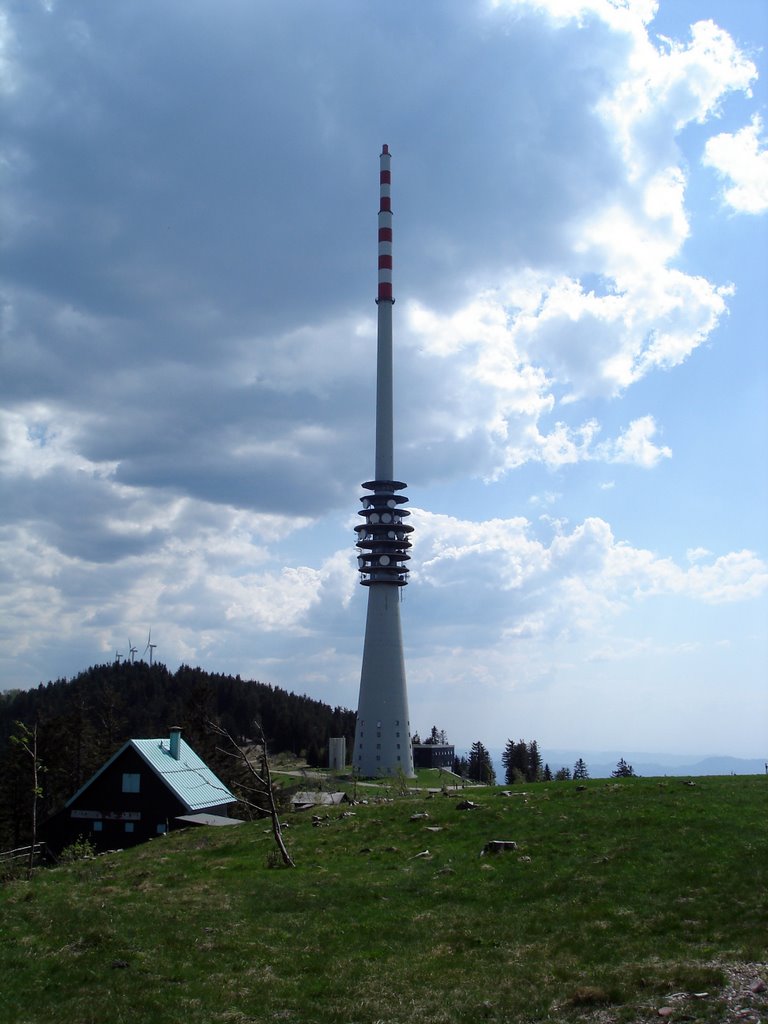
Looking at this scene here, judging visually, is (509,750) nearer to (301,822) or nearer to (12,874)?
(301,822)

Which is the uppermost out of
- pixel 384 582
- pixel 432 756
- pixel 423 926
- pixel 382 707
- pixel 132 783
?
pixel 384 582

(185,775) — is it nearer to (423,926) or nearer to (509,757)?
(423,926)

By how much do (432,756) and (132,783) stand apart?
289 ft

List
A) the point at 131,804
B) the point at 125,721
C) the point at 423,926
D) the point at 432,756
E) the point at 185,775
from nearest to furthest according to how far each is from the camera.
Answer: the point at 423,926, the point at 131,804, the point at 185,775, the point at 125,721, the point at 432,756

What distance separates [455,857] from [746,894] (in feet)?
34.1

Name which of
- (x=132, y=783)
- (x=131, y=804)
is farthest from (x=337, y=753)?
(x=132, y=783)

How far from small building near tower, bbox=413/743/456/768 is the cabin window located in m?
85.0

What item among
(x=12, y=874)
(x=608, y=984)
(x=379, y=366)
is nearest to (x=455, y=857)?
(x=608, y=984)

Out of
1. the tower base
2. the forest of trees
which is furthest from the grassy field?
the tower base

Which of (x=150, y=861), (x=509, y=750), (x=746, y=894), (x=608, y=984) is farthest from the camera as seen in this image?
(x=509, y=750)

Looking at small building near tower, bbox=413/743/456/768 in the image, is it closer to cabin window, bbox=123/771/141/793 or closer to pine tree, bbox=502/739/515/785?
pine tree, bbox=502/739/515/785

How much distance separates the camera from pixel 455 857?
87.4ft

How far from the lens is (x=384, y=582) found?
9712 centimetres

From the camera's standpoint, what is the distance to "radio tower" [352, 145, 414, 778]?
93562 millimetres
